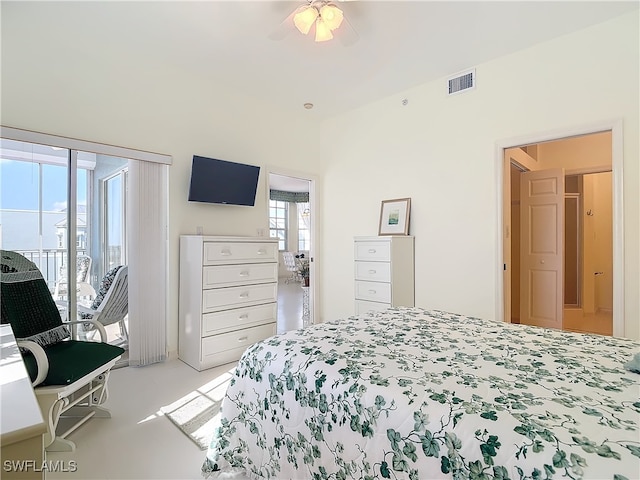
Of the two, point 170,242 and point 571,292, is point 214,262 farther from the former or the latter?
point 571,292

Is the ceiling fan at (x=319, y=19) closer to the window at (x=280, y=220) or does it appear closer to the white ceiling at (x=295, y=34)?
the white ceiling at (x=295, y=34)

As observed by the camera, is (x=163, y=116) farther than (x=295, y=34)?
Yes

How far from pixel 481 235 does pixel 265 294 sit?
2.17 meters

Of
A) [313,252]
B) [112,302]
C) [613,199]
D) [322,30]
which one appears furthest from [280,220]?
[613,199]

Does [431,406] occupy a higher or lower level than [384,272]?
lower

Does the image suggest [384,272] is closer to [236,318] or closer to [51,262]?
[236,318]

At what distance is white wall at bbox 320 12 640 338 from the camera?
2424mm

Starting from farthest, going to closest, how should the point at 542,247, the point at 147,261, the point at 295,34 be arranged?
the point at 542,247, the point at 147,261, the point at 295,34

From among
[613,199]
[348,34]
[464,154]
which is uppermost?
[348,34]

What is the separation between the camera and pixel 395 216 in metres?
3.70

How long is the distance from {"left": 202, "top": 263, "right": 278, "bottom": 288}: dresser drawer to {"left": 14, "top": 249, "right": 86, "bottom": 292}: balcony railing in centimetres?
110

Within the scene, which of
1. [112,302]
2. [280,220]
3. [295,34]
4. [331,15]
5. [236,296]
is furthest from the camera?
[280,220]

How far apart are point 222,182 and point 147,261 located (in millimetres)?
1046

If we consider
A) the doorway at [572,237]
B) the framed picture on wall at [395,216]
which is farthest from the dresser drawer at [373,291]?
the doorway at [572,237]
